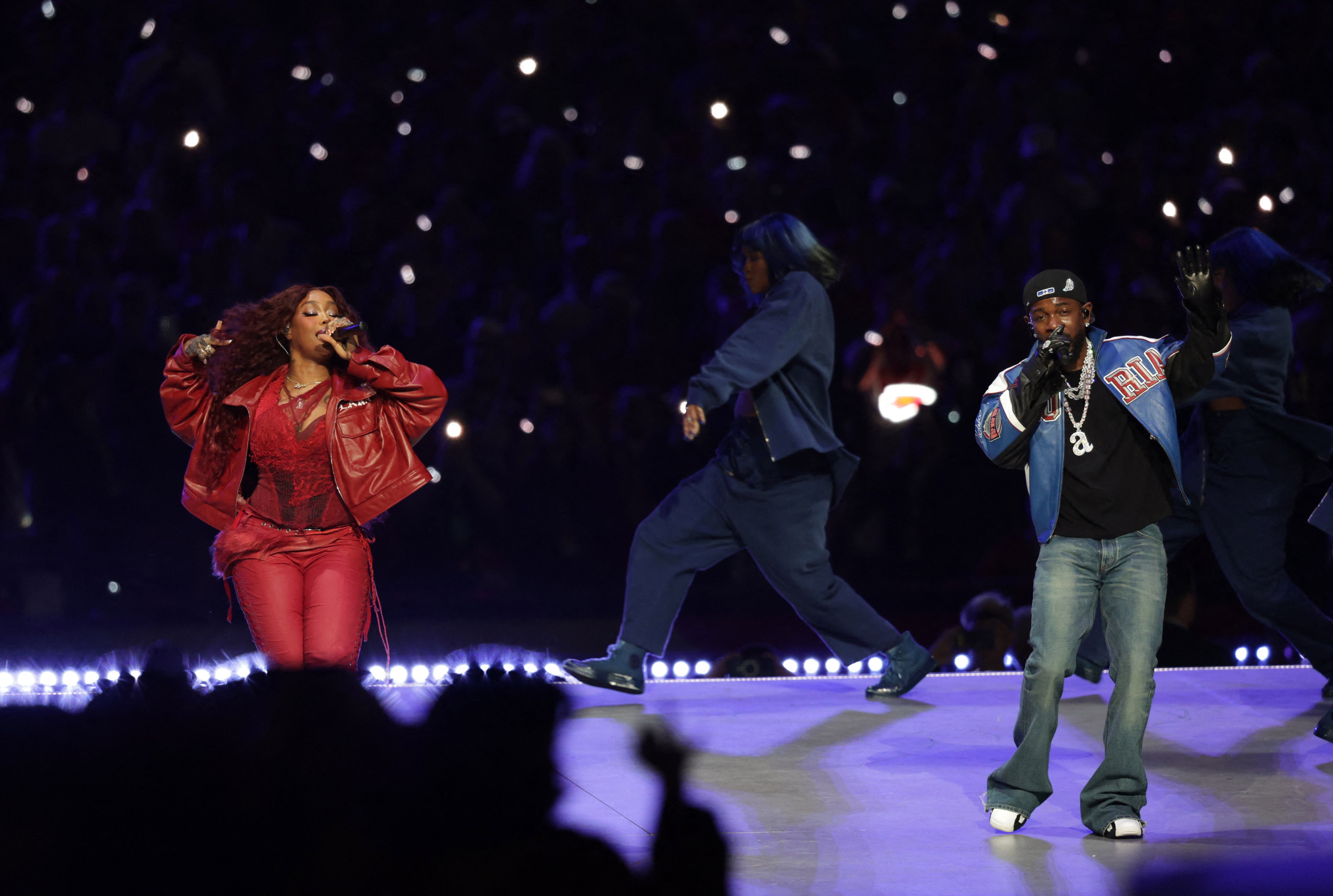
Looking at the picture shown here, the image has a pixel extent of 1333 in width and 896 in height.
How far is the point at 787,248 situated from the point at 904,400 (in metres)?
2.80

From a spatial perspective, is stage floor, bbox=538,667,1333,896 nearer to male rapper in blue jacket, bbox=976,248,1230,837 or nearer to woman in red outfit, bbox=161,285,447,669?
male rapper in blue jacket, bbox=976,248,1230,837

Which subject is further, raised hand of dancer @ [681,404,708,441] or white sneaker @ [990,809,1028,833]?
raised hand of dancer @ [681,404,708,441]

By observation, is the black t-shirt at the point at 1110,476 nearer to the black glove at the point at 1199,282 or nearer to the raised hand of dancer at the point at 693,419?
the black glove at the point at 1199,282

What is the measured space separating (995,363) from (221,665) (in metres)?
5.05

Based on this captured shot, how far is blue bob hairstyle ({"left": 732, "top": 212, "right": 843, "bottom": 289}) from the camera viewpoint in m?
5.18

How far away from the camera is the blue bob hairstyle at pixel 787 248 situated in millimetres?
5184

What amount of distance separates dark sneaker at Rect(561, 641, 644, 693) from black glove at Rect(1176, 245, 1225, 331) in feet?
8.47

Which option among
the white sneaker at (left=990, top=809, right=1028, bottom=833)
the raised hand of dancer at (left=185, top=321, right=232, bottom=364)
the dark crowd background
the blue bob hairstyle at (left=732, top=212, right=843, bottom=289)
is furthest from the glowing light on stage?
the white sneaker at (left=990, top=809, right=1028, bottom=833)

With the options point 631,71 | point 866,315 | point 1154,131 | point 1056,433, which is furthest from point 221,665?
point 1154,131

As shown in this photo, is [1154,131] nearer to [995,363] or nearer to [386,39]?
[995,363]

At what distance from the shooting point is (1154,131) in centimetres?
861

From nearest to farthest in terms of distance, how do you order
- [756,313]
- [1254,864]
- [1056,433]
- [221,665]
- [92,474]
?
[1254,864], [1056,433], [221,665], [756,313], [92,474]

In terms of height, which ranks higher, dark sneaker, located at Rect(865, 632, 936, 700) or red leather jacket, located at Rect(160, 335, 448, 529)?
red leather jacket, located at Rect(160, 335, 448, 529)

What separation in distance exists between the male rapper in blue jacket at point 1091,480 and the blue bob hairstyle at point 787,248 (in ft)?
5.66
